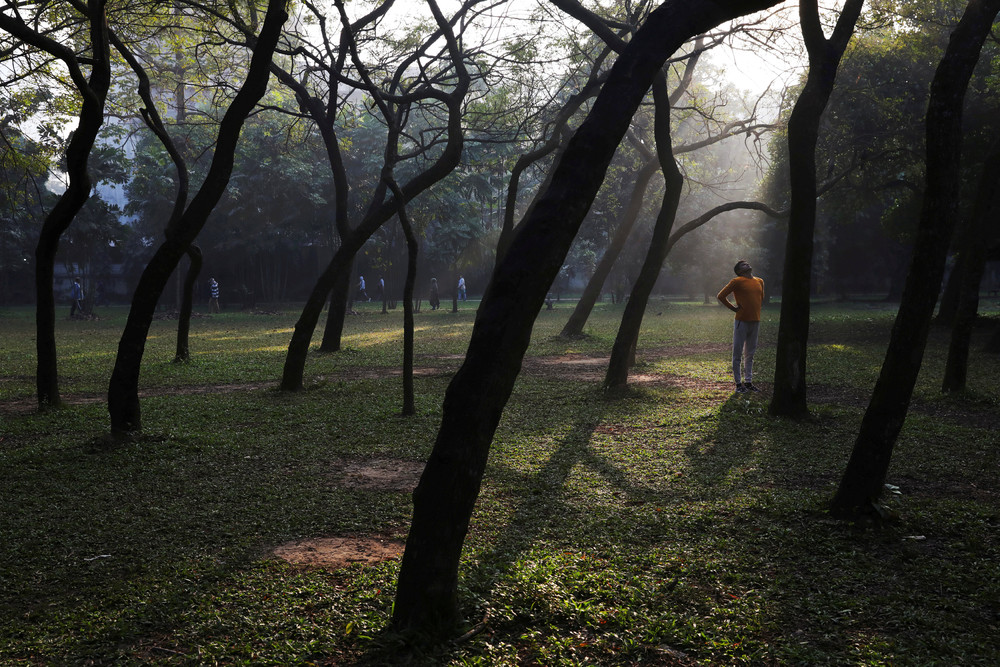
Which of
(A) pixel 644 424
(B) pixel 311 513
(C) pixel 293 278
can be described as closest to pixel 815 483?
(A) pixel 644 424

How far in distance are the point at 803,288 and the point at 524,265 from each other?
228 inches

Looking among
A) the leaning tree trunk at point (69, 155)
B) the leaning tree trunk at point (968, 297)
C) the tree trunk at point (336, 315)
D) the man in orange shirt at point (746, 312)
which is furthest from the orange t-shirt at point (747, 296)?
the tree trunk at point (336, 315)

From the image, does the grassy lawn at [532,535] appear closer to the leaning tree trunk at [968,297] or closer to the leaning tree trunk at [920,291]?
the leaning tree trunk at [920,291]

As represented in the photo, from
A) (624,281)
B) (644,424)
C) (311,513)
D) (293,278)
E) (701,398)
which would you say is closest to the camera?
(311,513)

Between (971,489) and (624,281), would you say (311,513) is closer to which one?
(971,489)

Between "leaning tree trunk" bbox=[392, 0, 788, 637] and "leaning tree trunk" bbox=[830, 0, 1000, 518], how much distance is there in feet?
8.48

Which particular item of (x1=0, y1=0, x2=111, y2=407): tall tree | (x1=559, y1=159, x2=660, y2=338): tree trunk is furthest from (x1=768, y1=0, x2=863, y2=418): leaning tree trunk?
(x1=0, y1=0, x2=111, y2=407): tall tree

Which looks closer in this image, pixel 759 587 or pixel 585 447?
pixel 759 587

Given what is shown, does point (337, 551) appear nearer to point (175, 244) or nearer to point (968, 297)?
point (175, 244)

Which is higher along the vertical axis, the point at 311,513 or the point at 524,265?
the point at 524,265

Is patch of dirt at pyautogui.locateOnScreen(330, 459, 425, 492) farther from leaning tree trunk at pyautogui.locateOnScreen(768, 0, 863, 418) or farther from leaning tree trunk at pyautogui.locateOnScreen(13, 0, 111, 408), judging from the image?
leaning tree trunk at pyautogui.locateOnScreen(768, 0, 863, 418)

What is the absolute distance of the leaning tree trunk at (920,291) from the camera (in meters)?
5.18

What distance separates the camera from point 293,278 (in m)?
44.6

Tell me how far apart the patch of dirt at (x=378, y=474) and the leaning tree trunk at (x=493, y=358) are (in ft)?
9.14
